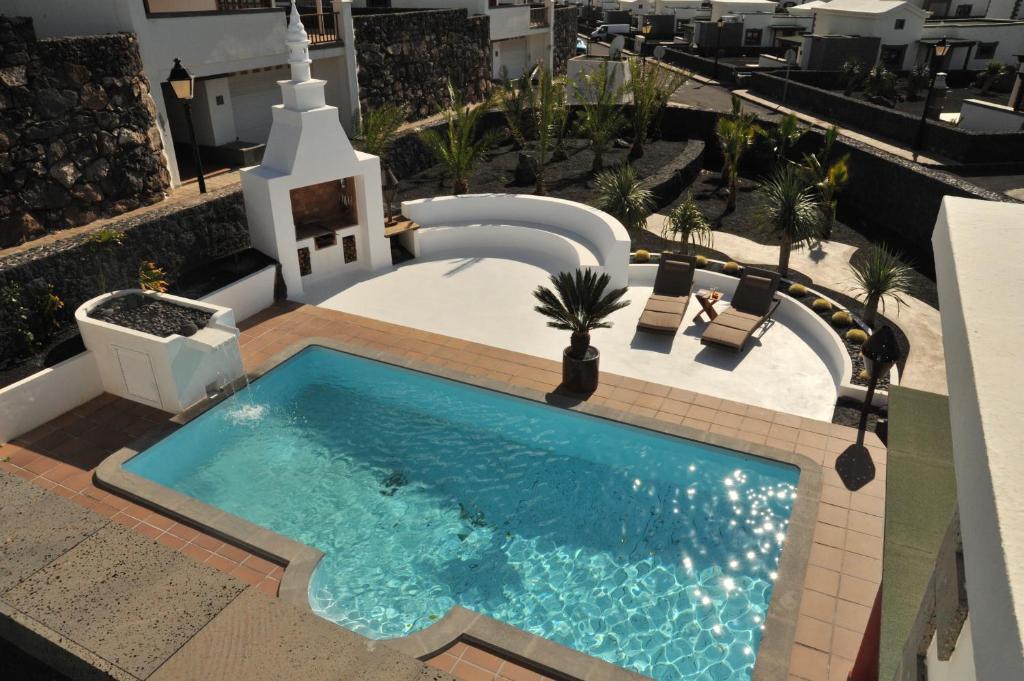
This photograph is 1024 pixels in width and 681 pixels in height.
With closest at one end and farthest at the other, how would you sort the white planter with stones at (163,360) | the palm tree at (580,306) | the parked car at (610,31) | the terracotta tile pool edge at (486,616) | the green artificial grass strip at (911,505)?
the green artificial grass strip at (911,505) < the terracotta tile pool edge at (486,616) < the white planter with stones at (163,360) < the palm tree at (580,306) < the parked car at (610,31)

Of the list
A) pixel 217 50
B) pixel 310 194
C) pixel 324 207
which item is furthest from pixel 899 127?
pixel 217 50

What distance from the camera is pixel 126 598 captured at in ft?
10.7

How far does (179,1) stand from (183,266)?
1283cm

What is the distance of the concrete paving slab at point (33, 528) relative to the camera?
11.1 feet

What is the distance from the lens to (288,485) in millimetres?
10266

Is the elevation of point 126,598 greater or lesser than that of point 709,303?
greater

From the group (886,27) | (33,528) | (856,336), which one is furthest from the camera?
(886,27)

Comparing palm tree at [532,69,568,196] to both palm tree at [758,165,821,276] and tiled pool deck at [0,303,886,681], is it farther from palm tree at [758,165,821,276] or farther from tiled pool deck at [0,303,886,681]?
tiled pool deck at [0,303,886,681]

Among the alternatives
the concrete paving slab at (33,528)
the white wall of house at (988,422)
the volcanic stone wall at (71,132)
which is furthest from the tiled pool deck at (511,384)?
the volcanic stone wall at (71,132)

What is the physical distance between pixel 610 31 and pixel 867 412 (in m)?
67.0

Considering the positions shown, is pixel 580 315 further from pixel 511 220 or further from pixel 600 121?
pixel 600 121

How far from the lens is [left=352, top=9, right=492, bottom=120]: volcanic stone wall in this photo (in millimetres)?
26281

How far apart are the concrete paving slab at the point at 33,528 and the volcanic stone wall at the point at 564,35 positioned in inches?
1660

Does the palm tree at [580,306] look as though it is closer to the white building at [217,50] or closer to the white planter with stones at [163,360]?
the white planter with stones at [163,360]
